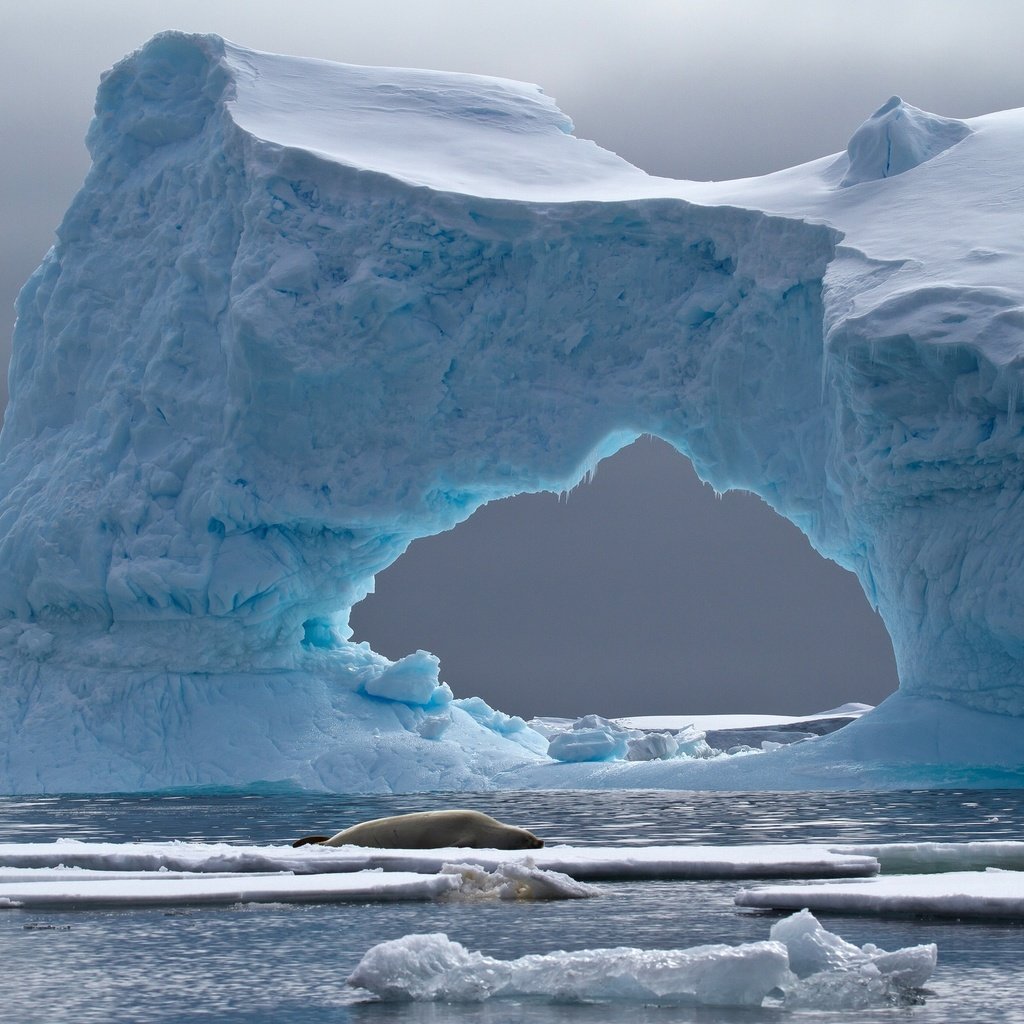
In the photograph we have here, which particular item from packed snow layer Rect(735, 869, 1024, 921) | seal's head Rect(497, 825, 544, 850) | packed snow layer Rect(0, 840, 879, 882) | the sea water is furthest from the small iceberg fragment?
packed snow layer Rect(735, 869, 1024, 921)

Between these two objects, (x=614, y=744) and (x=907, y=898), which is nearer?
(x=907, y=898)

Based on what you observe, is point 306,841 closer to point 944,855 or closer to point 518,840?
point 518,840

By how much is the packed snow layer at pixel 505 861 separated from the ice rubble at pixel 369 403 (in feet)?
29.3

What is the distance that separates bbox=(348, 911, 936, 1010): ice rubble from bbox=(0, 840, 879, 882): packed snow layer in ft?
6.87

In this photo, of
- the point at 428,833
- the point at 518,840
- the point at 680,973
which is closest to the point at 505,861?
the point at 518,840

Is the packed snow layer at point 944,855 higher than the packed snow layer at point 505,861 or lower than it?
lower

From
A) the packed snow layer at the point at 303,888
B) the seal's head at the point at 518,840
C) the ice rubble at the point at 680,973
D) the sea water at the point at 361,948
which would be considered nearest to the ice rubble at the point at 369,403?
the seal's head at the point at 518,840

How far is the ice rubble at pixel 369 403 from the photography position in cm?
1764

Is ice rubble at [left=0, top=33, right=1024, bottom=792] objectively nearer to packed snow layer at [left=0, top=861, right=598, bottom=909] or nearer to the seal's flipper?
the seal's flipper

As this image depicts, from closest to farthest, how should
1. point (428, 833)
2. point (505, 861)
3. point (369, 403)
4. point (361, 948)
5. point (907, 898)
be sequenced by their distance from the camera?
1. point (361, 948)
2. point (907, 898)
3. point (505, 861)
4. point (428, 833)
5. point (369, 403)

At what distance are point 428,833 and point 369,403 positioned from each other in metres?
11.1

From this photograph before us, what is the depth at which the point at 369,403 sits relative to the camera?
62.0 feet

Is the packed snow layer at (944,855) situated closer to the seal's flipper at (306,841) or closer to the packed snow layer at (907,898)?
the packed snow layer at (907,898)

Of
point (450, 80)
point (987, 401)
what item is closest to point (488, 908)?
point (987, 401)
